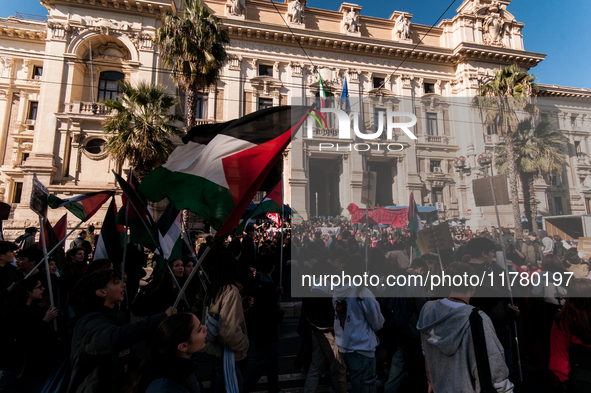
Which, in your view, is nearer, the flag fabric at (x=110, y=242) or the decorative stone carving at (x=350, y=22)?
the flag fabric at (x=110, y=242)

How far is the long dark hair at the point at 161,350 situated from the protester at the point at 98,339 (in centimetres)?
47

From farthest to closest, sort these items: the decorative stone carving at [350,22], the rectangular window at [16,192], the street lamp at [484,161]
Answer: the decorative stone carving at [350,22] → the rectangular window at [16,192] → the street lamp at [484,161]

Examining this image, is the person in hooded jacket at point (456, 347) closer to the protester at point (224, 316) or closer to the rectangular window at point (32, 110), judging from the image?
the protester at point (224, 316)

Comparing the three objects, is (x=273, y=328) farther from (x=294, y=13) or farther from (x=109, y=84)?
(x=294, y=13)

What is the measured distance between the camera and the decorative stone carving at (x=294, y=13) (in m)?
24.0

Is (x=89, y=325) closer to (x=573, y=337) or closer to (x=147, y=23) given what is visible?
(x=573, y=337)

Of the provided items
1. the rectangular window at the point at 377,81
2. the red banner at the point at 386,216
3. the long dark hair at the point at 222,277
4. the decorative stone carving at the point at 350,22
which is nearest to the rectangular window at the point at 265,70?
the decorative stone carving at the point at 350,22

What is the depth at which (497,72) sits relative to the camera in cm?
2103

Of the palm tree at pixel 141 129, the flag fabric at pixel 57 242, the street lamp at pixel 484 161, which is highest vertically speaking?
the palm tree at pixel 141 129

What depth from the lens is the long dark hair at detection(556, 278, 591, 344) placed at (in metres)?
2.54

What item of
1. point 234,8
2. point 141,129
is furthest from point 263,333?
point 234,8

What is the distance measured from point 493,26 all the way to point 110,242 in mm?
32973

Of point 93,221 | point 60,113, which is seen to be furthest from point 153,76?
point 93,221

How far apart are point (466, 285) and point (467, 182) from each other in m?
4.40
